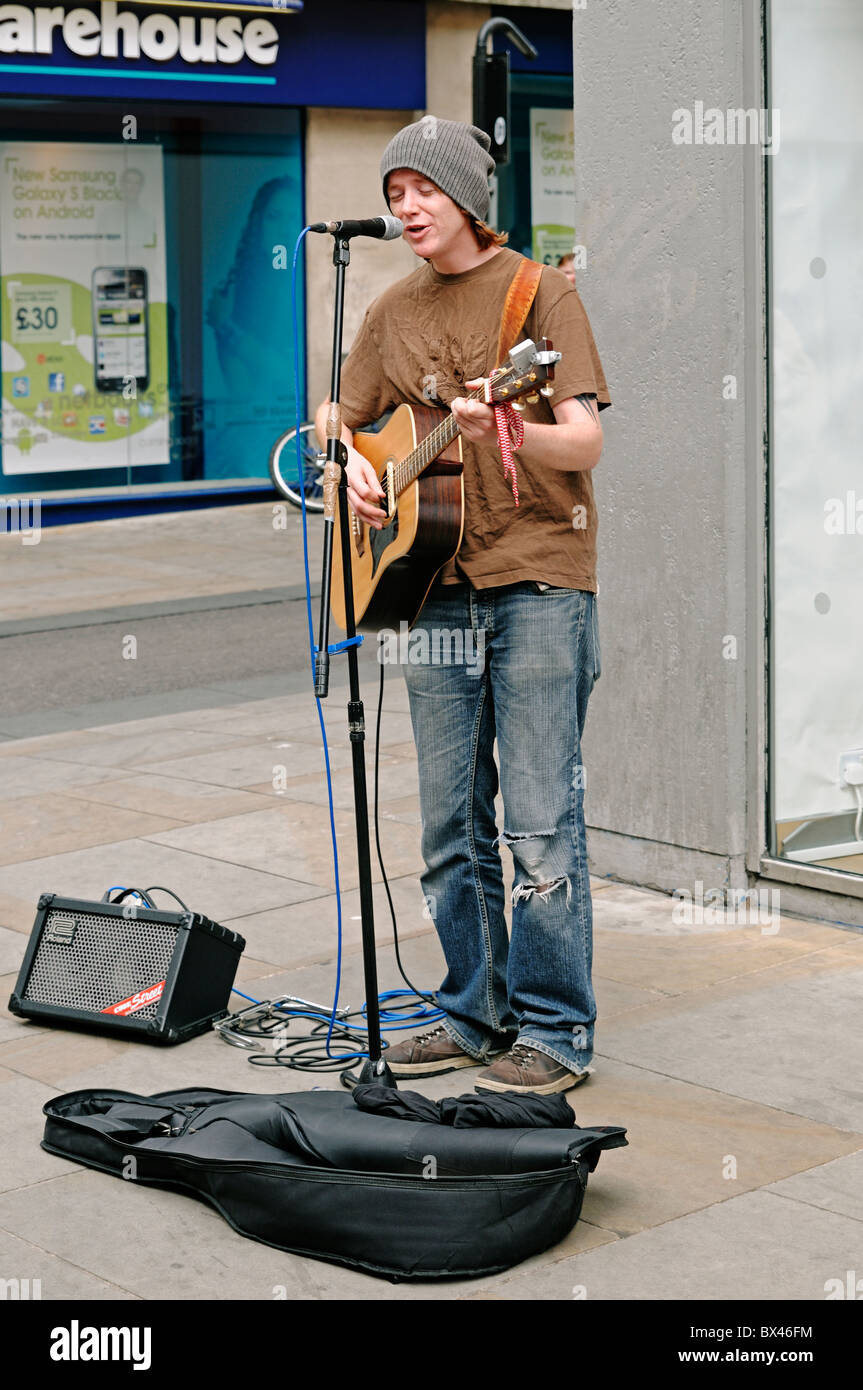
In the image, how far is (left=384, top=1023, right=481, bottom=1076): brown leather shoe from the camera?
14.3ft

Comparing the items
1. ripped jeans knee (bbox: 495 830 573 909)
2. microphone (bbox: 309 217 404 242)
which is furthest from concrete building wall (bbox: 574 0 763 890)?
microphone (bbox: 309 217 404 242)

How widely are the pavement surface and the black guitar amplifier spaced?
0.07 meters

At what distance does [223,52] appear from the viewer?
15.6 m

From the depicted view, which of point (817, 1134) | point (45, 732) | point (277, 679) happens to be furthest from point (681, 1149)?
point (277, 679)

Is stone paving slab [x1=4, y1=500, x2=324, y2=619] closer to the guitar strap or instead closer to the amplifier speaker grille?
the amplifier speaker grille

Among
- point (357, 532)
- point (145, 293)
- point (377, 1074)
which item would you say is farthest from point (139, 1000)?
point (145, 293)

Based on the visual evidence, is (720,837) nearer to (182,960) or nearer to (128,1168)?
(182,960)

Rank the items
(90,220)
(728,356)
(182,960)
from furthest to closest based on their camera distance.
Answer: (90,220) < (728,356) < (182,960)

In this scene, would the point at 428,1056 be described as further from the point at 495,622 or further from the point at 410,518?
the point at 410,518

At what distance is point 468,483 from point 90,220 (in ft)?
40.6

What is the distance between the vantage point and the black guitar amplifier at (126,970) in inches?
181

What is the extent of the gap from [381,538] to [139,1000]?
131 centimetres

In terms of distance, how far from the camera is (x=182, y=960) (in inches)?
181
